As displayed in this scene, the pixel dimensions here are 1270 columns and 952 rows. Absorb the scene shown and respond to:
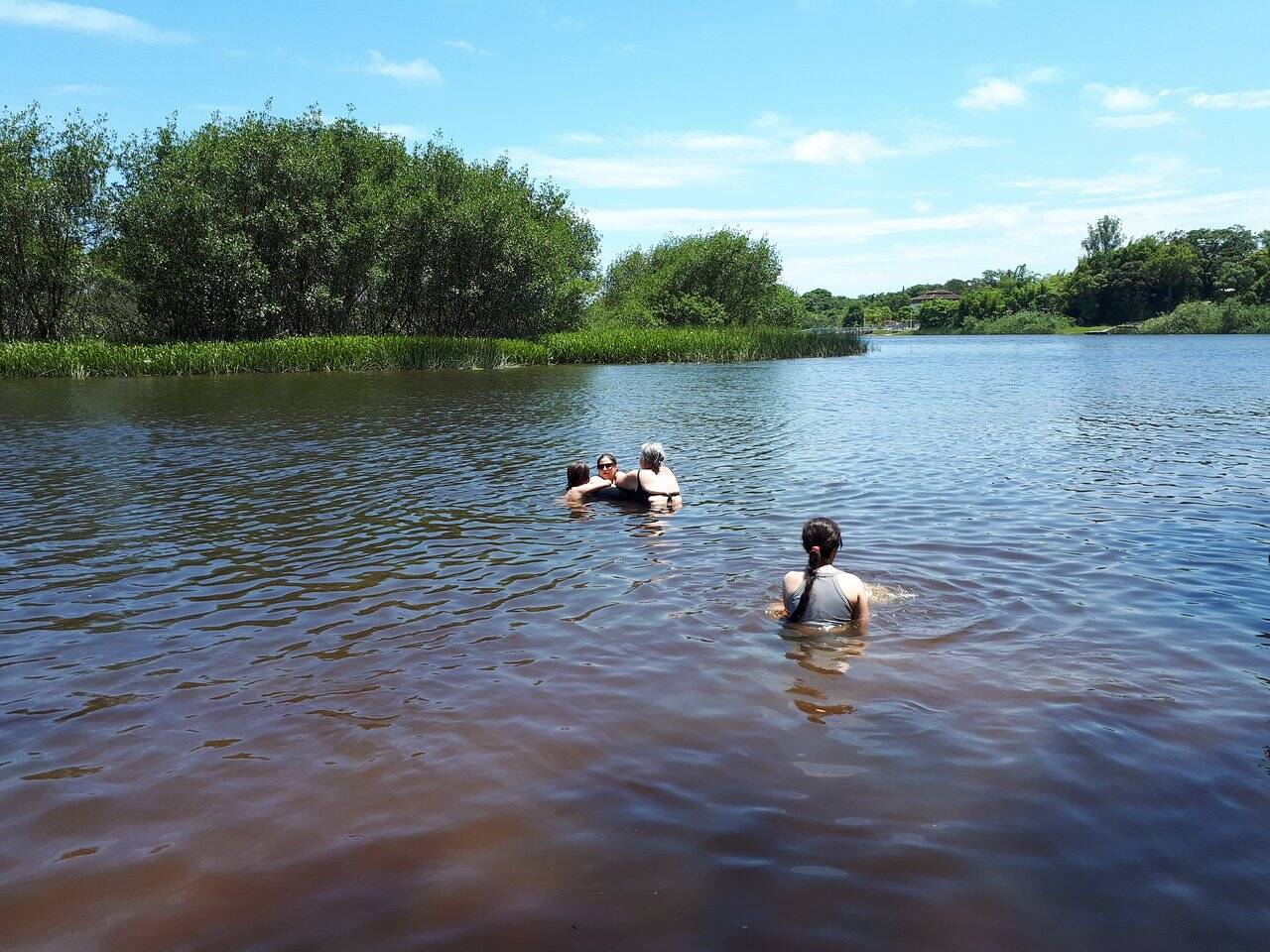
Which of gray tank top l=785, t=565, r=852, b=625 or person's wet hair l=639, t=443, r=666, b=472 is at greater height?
person's wet hair l=639, t=443, r=666, b=472

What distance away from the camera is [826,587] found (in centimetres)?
822

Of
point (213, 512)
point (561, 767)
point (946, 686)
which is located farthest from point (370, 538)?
point (946, 686)

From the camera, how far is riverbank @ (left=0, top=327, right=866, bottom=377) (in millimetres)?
45656

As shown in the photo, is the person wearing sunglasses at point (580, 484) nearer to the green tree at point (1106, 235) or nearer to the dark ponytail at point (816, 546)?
the dark ponytail at point (816, 546)

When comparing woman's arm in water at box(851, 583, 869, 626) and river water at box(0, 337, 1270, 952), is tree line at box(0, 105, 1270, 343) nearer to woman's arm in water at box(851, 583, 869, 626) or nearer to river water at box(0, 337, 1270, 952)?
river water at box(0, 337, 1270, 952)

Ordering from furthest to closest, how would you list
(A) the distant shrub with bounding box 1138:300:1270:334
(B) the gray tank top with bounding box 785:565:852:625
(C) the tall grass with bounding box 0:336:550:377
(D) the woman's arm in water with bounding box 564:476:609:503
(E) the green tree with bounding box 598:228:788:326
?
(A) the distant shrub with bounding box 1138:300:1270:334 → (E) the green tree with bounding box 598:228:788:326 → (C) the tall grass with bounding box 0:336:550:377 → (D) the woman's arm in water with bounding box 564:476:609:503 → (B) the gray tank top with bounding box 785:565:852:625

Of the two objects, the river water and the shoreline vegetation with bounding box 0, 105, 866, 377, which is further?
Result: the shoreline vegetation with bounding box 0, 105, 866, 377

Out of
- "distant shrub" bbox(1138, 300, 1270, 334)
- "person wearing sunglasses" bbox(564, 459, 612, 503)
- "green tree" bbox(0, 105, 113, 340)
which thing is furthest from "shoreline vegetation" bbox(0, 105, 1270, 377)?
Result: "distant shrub" bbox(1138, 300, 1270, 334)

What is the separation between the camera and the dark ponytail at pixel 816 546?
820 centimetres

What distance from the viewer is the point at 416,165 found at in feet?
222

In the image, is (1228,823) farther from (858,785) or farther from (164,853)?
(164,853)

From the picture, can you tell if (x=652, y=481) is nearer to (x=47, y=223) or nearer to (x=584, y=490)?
(x=584, y=490)

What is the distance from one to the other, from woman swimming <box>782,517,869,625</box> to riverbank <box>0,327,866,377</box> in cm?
4767

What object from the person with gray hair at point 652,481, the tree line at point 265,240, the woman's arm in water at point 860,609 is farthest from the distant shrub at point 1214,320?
the woman's arm in water at point 860,609
